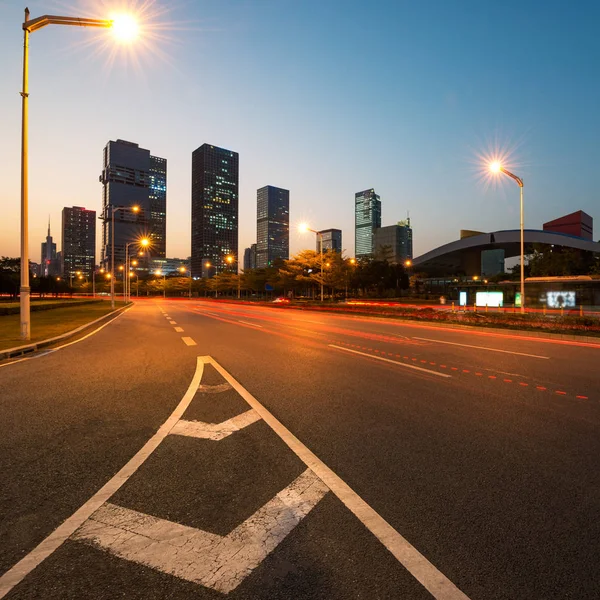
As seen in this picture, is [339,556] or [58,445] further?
[58,445]

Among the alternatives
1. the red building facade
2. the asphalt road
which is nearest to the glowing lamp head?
the asphalt road

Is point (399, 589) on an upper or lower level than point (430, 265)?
lower

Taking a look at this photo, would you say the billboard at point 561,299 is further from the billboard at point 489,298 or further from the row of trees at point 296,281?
the row of trees at point 296,281

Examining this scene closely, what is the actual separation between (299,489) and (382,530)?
81 centimetres

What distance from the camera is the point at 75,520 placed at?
2.72m

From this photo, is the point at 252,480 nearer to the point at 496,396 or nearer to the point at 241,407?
the point at 241,407

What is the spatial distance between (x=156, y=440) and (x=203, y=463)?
0.90 metres

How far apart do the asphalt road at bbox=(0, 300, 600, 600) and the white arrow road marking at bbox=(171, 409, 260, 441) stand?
1.3 inches

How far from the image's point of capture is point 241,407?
5.54m

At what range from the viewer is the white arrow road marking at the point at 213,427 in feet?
14.6

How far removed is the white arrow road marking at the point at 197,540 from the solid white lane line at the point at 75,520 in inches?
3.6

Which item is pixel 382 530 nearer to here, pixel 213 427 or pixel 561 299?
pixel 213 427

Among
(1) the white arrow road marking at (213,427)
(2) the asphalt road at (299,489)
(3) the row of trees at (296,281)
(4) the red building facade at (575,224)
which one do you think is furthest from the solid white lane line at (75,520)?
(4) the red building facade at (575,224)

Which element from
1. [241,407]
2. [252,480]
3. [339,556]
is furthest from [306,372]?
[339,556]
